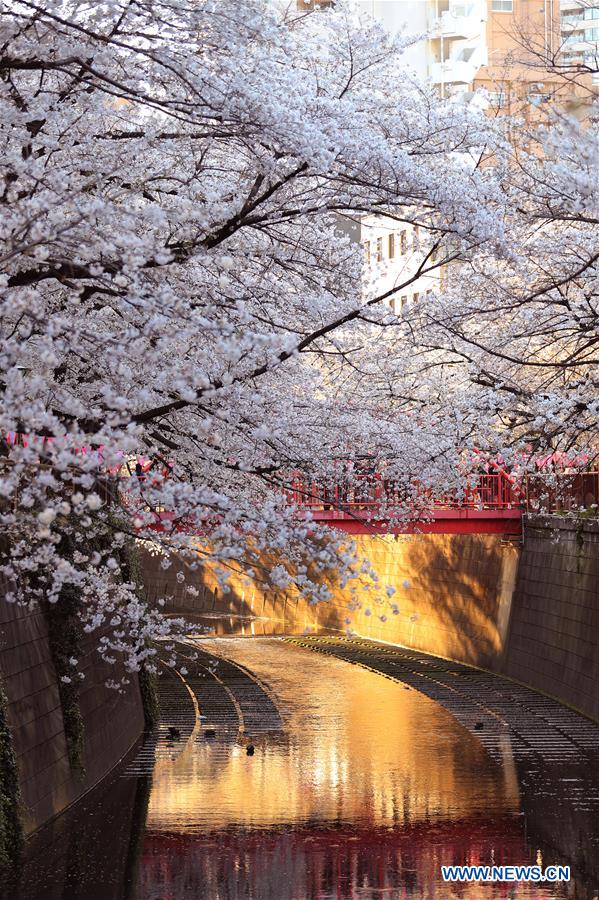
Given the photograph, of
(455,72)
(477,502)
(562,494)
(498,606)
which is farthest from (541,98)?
(455,72)

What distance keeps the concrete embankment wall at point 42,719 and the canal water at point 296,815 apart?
0.39 meters

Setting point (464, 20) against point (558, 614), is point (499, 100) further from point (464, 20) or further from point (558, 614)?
point (464, 20)

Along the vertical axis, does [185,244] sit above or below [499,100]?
below

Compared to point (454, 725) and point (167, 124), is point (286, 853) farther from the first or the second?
point (454, 725)

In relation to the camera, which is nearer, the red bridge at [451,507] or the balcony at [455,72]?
the red bridge at [451,507]

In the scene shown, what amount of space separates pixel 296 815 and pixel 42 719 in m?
3.97

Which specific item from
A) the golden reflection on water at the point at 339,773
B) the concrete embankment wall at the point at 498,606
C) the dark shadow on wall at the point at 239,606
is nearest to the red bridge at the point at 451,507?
the concrete embankment wall at the point at 498,606

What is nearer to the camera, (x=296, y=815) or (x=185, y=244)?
(x=185, y=244)

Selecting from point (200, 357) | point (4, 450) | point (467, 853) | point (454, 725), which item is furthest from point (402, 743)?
point (4, 450)

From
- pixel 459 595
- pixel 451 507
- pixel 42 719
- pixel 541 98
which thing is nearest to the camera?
pixel 541 98

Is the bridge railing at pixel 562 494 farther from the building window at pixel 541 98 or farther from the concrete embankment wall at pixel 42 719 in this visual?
the building window at pixel 541 98

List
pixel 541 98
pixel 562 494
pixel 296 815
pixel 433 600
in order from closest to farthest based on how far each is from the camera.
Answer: pixel 541 98
pixel 296 815
pixel 562 494
pixel 433 600

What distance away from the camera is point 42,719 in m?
19.5

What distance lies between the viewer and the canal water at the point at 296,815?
16.6 m
